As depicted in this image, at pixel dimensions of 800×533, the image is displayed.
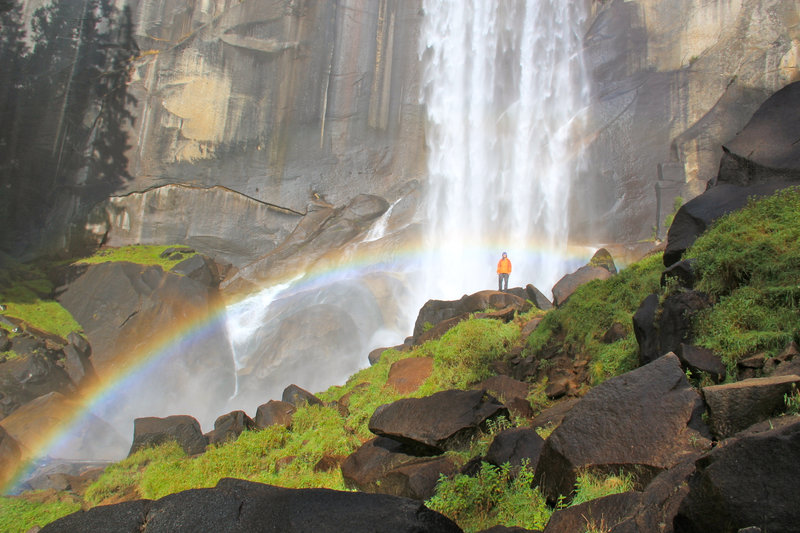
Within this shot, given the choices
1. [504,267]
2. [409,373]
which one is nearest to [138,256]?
[504,267]

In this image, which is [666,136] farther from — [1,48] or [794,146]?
[1,48]

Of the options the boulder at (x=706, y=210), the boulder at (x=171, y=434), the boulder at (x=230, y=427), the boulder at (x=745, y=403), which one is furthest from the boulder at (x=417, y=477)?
the boulder at (x=171, y=434)

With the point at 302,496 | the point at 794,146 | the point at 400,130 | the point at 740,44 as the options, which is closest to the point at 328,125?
the point at 400,130

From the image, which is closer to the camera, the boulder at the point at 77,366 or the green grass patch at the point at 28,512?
the green grass patch at the point at 28,512

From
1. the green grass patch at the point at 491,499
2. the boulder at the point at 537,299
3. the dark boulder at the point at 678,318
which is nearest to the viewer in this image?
the green grass patch at the point at 491,499

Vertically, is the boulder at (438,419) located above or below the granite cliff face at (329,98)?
below

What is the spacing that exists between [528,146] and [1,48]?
22.8m

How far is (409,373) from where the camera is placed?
1166 cm

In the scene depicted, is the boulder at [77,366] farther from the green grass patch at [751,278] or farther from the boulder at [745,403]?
the boulder at [745,403]

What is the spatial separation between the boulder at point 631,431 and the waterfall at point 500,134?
1667cm

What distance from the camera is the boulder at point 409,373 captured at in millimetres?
11227

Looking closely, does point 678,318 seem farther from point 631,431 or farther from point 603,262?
point 603,262

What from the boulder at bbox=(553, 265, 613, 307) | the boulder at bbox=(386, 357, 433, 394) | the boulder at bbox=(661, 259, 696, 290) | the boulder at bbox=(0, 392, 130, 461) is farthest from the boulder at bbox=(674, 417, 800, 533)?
the boulder at bbox=(0, 392, 130, 461)

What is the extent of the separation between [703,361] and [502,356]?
516 cm
